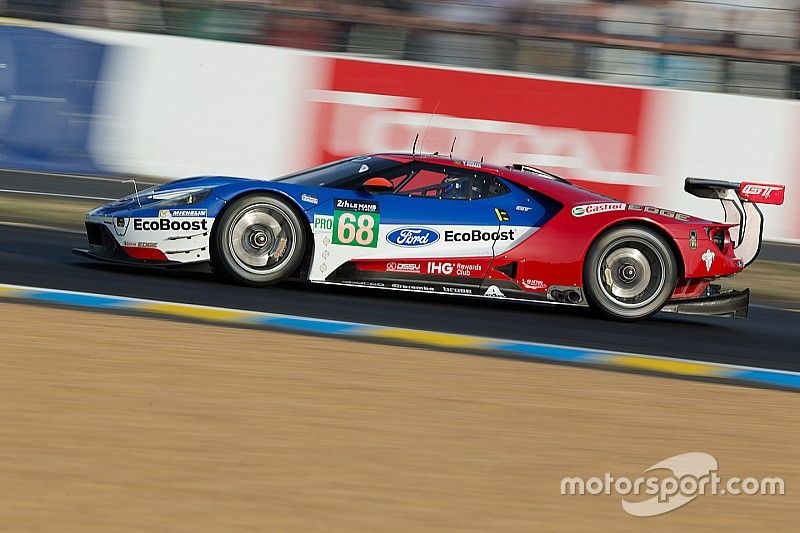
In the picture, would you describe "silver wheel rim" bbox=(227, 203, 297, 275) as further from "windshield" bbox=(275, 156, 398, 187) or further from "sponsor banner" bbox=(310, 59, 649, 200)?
"sponsor banner" bbox=(310, 59, 649, 200)

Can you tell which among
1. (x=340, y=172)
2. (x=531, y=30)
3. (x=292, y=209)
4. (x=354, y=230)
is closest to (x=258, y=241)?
(x=292, y=209)

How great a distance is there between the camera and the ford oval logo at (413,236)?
8078 mm

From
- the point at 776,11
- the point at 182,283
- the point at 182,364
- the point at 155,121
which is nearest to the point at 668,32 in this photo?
the point at 776,11

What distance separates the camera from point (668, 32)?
1482cm

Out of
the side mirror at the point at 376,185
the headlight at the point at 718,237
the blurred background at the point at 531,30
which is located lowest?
the headlight at the point at 718,237

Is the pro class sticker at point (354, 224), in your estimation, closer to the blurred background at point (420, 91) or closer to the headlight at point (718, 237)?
the headlight at point (718, 237)

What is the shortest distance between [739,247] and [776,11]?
730cm

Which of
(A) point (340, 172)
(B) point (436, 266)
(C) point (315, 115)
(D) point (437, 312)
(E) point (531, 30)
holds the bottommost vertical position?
(D) point (437, 312)

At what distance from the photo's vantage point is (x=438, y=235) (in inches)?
320

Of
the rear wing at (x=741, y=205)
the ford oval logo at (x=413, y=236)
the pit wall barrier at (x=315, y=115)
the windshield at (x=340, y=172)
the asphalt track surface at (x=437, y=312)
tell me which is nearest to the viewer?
the asphalt track surface at (x=437, y=312)

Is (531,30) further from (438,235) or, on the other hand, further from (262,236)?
(262,236)

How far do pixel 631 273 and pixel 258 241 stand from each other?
2.72 meters

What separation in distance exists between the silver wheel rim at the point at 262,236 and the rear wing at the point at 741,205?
2937 millimetres

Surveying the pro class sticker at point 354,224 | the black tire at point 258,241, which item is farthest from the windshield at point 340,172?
the black tire at point 258,241
